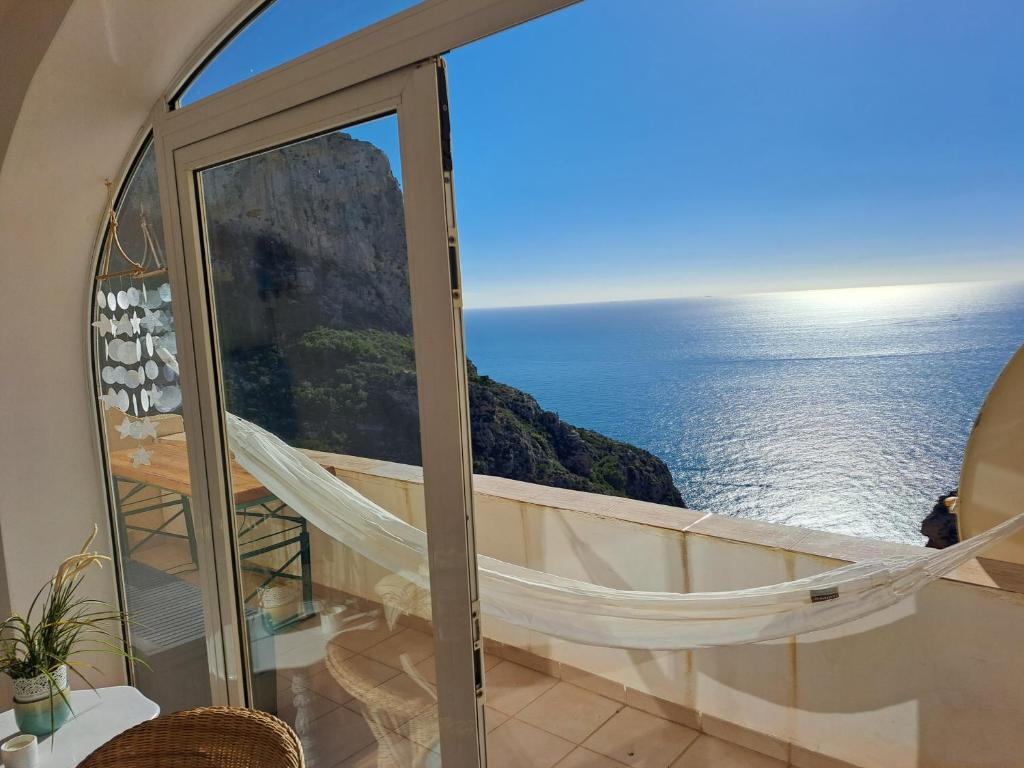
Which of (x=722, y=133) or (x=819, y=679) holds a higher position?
(x=722, y=133)

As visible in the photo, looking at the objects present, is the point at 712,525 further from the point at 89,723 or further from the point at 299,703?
the point at 89,723

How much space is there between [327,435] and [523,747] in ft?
4.48

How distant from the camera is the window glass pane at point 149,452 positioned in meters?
1.81

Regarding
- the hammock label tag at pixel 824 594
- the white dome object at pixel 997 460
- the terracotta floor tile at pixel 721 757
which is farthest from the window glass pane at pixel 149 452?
the white dome object at pixel 997 460

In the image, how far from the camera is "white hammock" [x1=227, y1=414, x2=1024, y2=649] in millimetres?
1250

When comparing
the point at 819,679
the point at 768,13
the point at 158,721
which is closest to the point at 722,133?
the point at 768,13

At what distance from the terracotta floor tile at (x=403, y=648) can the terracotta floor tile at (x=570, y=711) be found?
3.96 feet

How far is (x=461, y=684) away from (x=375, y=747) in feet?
1.02

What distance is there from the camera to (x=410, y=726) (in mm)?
→ 1210

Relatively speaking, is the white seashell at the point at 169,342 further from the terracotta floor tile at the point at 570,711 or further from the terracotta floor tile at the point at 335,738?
the terracotta floor tile at the point at 570,711

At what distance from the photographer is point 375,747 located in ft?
4.19

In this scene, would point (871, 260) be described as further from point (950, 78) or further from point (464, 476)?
point (464, 476)

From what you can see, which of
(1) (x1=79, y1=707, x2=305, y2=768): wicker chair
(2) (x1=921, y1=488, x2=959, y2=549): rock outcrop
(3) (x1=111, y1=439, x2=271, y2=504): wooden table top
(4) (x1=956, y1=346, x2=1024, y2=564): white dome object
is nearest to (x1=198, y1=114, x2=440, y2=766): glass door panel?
(1) (x1=79, y1=707, x2=305, y2=768): wicker chair

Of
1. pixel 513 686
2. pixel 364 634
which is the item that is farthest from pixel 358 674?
pixel 513 686
